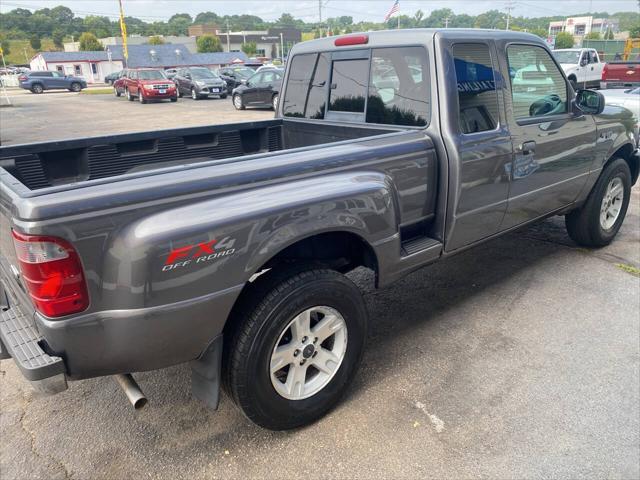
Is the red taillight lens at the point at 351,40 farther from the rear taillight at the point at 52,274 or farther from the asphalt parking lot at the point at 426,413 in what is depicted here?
the rear taillight at the point at 52,274

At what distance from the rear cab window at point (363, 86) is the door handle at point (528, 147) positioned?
0.87 m

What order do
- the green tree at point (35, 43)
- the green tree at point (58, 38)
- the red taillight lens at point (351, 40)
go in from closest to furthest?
1. the red taillight lens at point (351, 40)
2. the green tree at point (35, 43)
3. the green tree at point (58, 38)

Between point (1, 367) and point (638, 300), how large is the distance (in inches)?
187

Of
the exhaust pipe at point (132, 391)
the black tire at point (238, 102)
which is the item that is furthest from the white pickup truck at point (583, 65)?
the exhaust pipe at point (132, 391)

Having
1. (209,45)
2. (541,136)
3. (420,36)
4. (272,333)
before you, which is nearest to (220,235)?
(272,333)

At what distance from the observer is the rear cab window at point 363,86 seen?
329 centimetres

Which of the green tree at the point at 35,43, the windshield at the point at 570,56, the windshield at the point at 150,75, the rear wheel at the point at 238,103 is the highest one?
the green tree at the point at 35,43

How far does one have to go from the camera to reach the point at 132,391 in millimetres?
2203

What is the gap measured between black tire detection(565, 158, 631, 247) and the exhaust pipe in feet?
14.0

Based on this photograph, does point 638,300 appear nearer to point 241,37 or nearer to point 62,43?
point 241,37

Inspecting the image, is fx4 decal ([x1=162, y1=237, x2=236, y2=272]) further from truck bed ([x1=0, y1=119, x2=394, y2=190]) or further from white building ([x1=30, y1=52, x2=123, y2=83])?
white building ([x1=30, y1=52, x2=123, y2=83])

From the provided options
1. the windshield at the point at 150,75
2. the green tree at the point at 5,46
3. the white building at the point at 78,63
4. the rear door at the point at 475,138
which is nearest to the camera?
the rear door at the point at 475,138

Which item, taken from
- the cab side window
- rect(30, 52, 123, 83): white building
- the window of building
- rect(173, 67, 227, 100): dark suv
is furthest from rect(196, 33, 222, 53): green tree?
the window of building

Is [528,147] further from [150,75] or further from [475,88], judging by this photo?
[150,75]
